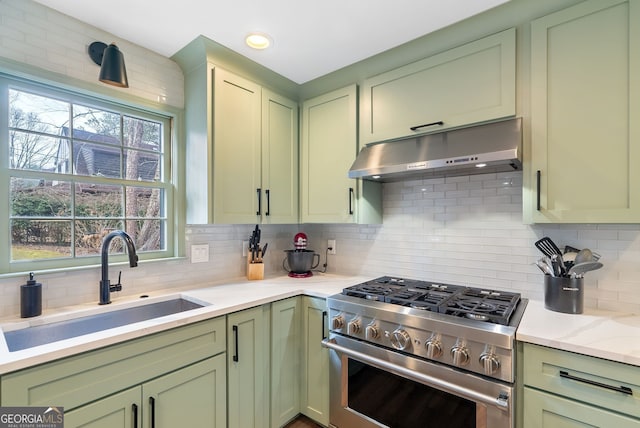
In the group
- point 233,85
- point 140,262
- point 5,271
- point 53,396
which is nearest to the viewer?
point 53,396

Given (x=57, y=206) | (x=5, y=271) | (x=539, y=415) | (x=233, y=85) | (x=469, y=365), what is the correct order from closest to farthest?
(x=539, y=415)
(x=469, y=365)
(x=5, y=271)
(x=57, y=206)
(x=233, y=85)

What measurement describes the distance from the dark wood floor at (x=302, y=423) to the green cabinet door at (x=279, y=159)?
4.43 ft

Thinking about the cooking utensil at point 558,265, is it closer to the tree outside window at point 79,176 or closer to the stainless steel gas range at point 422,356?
the stainless steel gas range at point 422,356

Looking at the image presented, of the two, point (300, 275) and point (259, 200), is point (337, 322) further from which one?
point (259, 200)

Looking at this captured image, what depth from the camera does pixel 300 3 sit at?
1.53 meters

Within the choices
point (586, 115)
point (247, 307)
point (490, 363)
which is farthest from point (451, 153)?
point (247, 307)

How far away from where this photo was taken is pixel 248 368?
1.73 m

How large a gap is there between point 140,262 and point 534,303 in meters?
2.31

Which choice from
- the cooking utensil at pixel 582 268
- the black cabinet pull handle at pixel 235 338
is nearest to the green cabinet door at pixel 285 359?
the black cabinet pull handle at pixel 235 338

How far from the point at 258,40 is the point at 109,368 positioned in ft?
6.02

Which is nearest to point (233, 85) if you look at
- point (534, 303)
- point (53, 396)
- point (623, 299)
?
point (53, 396)

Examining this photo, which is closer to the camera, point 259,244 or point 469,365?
point 469,365

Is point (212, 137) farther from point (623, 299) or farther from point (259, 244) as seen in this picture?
point (623, 299)

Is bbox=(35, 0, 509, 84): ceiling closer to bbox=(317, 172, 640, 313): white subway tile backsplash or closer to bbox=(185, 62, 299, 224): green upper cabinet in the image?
bbox=(185, 62, 299, 224): green upper cabinet
